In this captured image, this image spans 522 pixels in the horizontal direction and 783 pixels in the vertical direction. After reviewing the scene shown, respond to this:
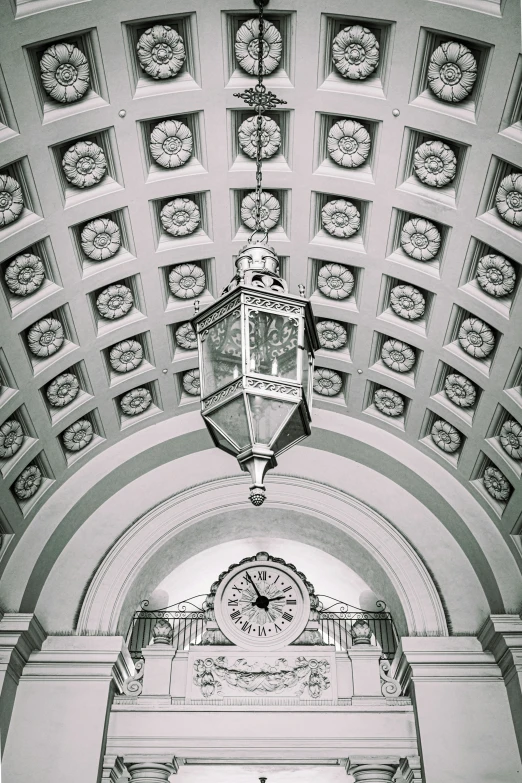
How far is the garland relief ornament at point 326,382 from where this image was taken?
37.6 ft

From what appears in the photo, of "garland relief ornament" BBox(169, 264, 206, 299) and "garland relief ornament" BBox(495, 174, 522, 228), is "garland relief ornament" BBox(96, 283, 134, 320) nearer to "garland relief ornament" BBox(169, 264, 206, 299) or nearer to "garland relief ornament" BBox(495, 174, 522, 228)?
"garland relief ornament" BBox(169, 264, 206, 299)

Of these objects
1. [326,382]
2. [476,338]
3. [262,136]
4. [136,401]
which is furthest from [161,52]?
[326,382]

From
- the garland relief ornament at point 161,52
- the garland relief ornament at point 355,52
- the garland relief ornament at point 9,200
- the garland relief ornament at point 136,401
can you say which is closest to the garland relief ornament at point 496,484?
the garland relief ornament at point 136,401

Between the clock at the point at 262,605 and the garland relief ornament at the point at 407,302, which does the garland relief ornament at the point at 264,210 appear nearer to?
the garland relief ornament at the point at 407,302

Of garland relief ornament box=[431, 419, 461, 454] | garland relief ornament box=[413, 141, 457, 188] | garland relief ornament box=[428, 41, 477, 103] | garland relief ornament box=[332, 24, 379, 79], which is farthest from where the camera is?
garland relief ornament box=[431, 419, 461, 454]

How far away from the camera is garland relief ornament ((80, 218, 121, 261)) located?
9.13 m

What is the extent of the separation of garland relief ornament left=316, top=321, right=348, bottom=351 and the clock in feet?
10.8

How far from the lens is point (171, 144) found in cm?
862

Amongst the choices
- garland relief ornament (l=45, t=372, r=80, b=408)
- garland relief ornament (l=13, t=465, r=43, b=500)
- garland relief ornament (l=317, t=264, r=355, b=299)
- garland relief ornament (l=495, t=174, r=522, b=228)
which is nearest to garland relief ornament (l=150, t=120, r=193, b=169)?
garland relief ornament (l=317, t=264, r=355, b=299)

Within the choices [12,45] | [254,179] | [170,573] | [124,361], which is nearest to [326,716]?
[170,573]

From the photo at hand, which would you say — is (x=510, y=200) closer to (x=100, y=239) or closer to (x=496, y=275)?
(x=496, y=275)

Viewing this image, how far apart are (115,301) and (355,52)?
4211 millimetres

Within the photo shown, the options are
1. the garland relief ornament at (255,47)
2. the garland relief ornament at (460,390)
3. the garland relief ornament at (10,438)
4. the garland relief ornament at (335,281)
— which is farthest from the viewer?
the garland relief ornament at (460,390)

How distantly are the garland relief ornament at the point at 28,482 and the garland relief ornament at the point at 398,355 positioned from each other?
4993mm
